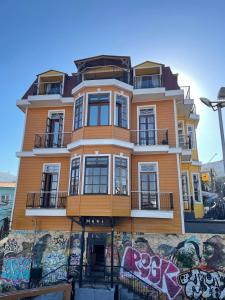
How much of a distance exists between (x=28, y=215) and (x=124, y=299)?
6787 millimetres

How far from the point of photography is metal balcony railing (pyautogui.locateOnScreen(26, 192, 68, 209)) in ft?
46.8

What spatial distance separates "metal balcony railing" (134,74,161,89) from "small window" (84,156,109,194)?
570 cm

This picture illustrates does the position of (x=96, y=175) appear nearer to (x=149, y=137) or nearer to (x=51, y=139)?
(x=149, y=137)

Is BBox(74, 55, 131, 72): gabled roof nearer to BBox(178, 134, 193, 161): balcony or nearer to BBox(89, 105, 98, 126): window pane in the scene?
BBox(89, 105, 98, 126): window pane

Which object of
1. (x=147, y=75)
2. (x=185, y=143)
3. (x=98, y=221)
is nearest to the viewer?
(x=98, y=221)

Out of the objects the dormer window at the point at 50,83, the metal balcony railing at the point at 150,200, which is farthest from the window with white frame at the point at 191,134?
the dormer window at the point at 50,83

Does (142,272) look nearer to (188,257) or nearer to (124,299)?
(124,299)

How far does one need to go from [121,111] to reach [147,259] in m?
8.36

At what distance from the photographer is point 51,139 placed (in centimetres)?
1584

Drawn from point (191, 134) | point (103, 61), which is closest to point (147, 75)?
point (103, 61)

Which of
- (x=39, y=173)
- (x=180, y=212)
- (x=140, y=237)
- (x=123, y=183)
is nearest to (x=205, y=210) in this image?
(x=180, y=212)

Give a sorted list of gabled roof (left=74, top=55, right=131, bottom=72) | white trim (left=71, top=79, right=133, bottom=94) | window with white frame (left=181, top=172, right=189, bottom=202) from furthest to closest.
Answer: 1. window with white frame (left=181, top=172, right=189, bottom=202)
2. gabled roof (left=74, top=55, right=131, bottom=72)
3. white trim (left=71, top=79, right=133, bottom=94)

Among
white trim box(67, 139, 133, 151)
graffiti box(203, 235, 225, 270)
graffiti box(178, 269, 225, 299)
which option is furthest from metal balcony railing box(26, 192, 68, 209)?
graffiti box(203, 235, 225, 270)

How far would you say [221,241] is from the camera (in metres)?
12.1
